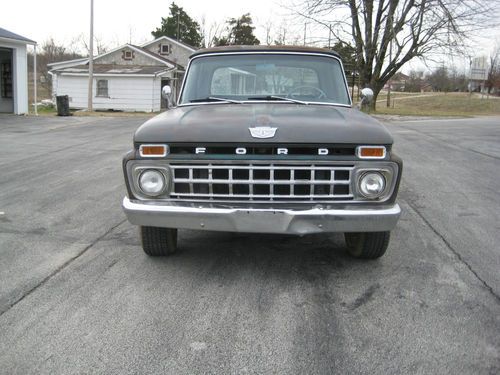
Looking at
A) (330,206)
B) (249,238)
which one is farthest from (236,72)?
(330,206)

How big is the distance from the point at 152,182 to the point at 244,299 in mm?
1092

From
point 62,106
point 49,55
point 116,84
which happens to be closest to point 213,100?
point 62,106

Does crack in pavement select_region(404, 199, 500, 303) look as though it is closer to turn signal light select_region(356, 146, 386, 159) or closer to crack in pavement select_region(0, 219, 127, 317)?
turn signal light select_region(356, 146, 386, 159)

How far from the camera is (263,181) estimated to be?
363cm

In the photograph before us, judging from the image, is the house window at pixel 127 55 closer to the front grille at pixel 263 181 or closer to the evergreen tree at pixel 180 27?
the evergreen tree at pixel 180 27

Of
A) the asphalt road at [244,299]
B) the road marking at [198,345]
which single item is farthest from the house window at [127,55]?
the road marking at [198,345]

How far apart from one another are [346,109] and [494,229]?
2284mm

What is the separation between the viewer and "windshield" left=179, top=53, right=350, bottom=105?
486cm

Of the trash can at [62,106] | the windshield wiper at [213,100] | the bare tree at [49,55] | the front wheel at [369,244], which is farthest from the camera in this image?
the bare tree at [49,55]

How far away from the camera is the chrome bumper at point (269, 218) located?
3.59 metres

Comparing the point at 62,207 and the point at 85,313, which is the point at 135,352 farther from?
the point at 62,207

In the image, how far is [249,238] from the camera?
500cm

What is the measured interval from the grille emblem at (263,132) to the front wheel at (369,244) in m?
1.23

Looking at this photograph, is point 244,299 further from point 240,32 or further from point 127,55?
point 240,32
